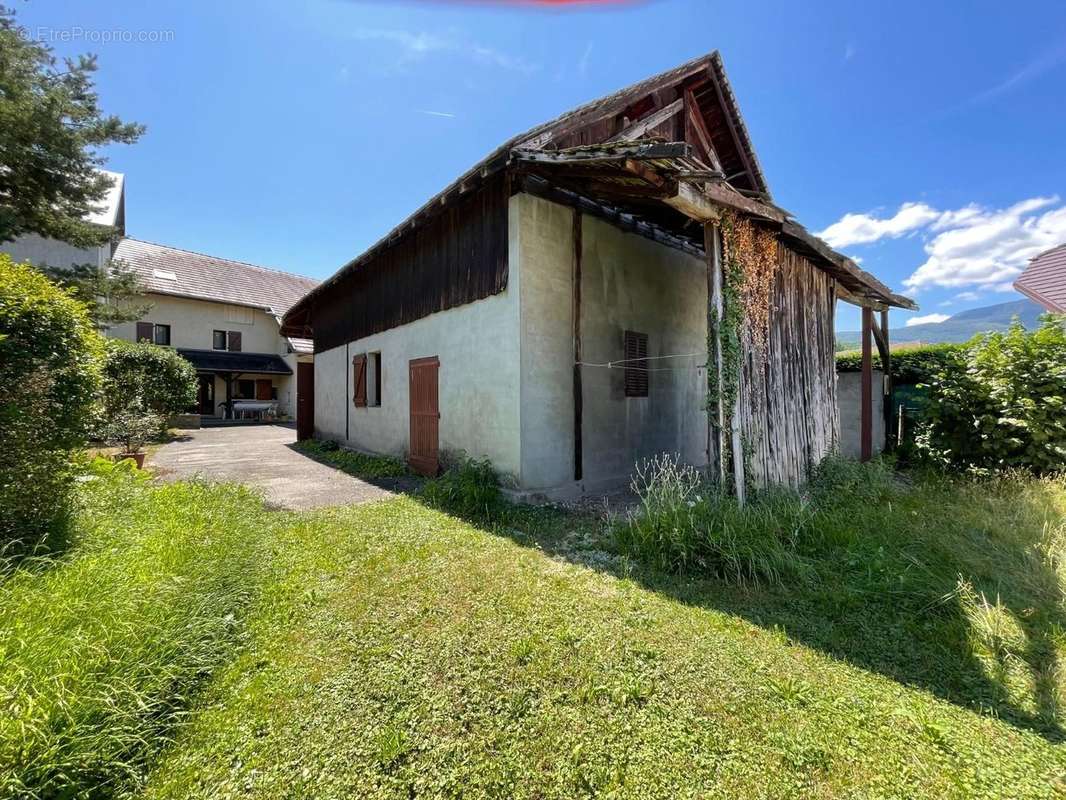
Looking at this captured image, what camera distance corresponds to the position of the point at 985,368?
6707 millimetres

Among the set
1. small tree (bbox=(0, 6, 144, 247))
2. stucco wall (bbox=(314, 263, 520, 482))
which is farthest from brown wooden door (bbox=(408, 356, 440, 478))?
small tree (bbox=(0, 6, 144, 247))

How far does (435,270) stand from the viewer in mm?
7285

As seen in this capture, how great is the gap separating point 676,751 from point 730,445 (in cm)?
350

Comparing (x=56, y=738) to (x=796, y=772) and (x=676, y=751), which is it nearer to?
(x=676, y=751)

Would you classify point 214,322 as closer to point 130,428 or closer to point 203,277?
point 203,277

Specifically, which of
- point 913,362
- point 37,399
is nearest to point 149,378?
point 37,399

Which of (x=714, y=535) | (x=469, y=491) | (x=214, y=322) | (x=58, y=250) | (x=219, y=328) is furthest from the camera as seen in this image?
(x=219, y=328)

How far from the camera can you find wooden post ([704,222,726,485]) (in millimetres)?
4676

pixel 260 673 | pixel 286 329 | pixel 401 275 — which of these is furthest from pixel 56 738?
pixel 286 329

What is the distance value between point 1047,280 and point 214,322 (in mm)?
33314

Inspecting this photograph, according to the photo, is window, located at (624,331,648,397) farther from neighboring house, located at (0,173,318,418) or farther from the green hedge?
neighboring house, located at (0,173,318,418)

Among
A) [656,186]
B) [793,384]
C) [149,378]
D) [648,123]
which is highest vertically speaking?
[648,123]

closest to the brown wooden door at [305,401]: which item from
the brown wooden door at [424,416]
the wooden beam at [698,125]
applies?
the brown wooden door at [424,416]

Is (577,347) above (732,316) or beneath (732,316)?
beneath
